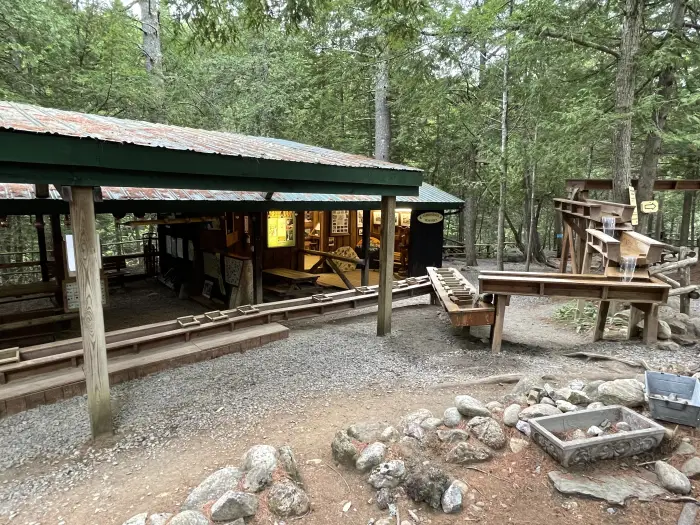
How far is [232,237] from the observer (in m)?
10.2

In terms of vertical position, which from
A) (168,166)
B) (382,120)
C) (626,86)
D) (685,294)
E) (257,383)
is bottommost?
(257,383)

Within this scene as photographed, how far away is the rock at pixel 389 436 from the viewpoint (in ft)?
10.7

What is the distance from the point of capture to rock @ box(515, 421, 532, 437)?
125 inches

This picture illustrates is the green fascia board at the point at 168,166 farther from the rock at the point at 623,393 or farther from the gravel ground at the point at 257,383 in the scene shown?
the rock at the point at 623,393

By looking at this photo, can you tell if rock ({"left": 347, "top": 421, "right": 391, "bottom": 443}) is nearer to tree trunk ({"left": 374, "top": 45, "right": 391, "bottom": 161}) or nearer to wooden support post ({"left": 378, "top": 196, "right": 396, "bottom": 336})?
wooden support post ({"left": 378, "top": 196, "right": 396, "bottom": 336})

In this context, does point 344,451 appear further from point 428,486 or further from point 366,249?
point 366,249

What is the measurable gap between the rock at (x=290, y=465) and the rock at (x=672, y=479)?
2.42 meters

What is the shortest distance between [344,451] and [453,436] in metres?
0.88

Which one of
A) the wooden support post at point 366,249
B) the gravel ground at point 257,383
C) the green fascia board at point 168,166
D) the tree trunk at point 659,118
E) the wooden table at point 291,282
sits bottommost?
the gravel ground at point 257,383

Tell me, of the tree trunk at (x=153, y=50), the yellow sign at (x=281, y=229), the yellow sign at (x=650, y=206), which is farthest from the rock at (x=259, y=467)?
the tree trunk at (x=153, y=50)

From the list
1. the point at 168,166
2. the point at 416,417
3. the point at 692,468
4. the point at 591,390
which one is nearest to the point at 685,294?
the point at 591,390

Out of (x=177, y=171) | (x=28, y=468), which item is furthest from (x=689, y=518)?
(x=28, y=468)

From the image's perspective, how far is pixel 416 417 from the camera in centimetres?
359

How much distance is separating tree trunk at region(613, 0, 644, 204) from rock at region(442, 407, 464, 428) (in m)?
6.95
